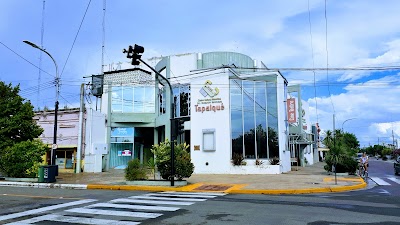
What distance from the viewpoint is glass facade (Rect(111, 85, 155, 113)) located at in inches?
1372

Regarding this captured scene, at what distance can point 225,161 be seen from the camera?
26.5 metres

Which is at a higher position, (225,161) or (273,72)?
(273,72)

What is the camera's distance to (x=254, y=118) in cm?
2686

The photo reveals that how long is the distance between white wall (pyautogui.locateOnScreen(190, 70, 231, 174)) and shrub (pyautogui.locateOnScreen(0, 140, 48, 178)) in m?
11.5

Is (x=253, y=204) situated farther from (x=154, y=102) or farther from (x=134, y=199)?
(x=154, y=102)

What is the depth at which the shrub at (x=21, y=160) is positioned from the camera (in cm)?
2191

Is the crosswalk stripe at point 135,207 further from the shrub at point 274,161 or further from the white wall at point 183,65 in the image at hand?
the white wall at point 183,65

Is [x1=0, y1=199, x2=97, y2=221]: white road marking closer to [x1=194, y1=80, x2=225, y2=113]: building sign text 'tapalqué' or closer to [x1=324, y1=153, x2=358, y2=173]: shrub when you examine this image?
[x1=194, y1=80, x2=225, y2=113]: building sign text 'tapalqué'

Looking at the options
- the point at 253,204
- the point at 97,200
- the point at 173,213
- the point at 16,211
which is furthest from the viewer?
the point at 97,200

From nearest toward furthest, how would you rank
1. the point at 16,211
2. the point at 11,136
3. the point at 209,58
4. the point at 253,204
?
the point at 16,211, the point at 253,204, the point at 11,136, the point at 209,58

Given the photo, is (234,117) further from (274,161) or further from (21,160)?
(21,160)

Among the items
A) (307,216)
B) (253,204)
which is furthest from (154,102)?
(307,216)

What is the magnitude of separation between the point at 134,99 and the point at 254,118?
13.5 m

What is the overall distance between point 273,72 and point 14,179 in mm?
19729
